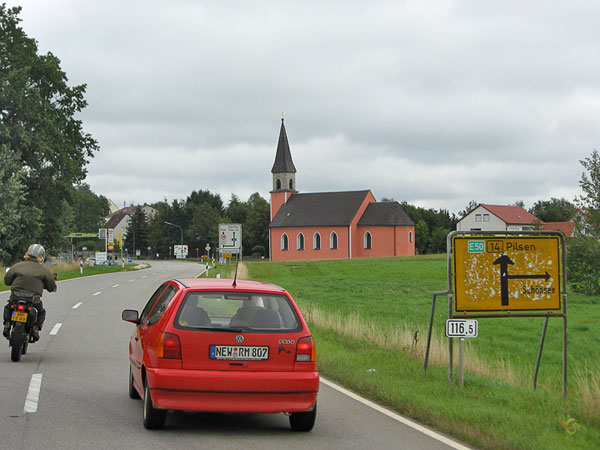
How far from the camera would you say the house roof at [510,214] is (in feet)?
396

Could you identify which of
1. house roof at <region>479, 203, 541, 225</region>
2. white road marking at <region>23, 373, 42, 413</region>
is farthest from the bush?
house roof at <region>479, 203, 541, 225</region>

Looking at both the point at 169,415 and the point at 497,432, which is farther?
the point at 169,415

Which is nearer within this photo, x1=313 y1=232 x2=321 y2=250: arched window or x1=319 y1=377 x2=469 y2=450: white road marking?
x1=319 y1=377 x2=469 y2=450: white road marking

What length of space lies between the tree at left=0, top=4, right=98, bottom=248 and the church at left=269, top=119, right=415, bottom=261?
47930 mm

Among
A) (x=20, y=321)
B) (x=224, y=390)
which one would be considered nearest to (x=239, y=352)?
(x=224, y=390)

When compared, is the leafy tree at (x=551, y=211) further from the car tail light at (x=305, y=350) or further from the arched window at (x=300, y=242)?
the car tail light at (x=305, y=350)

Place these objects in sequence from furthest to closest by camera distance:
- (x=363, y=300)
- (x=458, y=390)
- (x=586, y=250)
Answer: (x=586, y=250)
(x=363, y=300)
(x=458, y=390)

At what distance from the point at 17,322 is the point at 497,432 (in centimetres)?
732

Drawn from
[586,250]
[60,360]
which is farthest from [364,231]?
[60,360]

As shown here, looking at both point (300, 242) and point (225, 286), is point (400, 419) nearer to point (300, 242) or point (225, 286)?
point (225, 286)

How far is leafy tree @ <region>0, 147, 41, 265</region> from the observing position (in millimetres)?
42906

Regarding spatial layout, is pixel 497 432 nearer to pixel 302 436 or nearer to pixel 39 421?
pixel 302 436

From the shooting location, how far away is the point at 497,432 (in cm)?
696

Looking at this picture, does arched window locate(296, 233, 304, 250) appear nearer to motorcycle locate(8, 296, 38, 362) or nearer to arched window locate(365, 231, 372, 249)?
arched window locate(365, 231, 372, 249)
